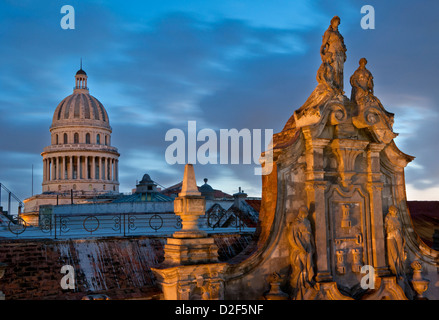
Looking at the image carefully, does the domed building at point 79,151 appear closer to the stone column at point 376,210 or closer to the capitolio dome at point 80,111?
the capitolio dome at point 80,111

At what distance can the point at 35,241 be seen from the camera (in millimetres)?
13508

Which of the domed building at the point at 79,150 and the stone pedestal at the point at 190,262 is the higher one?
the domed building at the point at 79,150

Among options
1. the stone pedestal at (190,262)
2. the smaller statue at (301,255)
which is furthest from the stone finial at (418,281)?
the stone pedestal at (190,262)

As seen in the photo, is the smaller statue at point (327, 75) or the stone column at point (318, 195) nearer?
the stone column at point (318, 195)

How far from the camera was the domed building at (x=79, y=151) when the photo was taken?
341 ft

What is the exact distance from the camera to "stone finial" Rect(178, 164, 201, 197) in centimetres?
1284

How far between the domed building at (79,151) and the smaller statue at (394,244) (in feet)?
299

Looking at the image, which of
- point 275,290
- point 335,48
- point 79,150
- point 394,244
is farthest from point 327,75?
point 79,150

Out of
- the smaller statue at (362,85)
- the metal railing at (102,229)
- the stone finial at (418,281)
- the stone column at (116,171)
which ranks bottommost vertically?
the stone finial at (418,281)

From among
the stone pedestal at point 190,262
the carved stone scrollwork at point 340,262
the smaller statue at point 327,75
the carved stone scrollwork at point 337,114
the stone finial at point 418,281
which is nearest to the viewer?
the stone pedestal at point 190,262

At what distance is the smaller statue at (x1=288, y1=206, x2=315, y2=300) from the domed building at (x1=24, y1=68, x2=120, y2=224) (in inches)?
3597

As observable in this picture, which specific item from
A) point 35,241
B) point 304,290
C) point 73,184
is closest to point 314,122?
point 304,290

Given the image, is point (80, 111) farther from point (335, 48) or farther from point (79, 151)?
point (335, 48)
